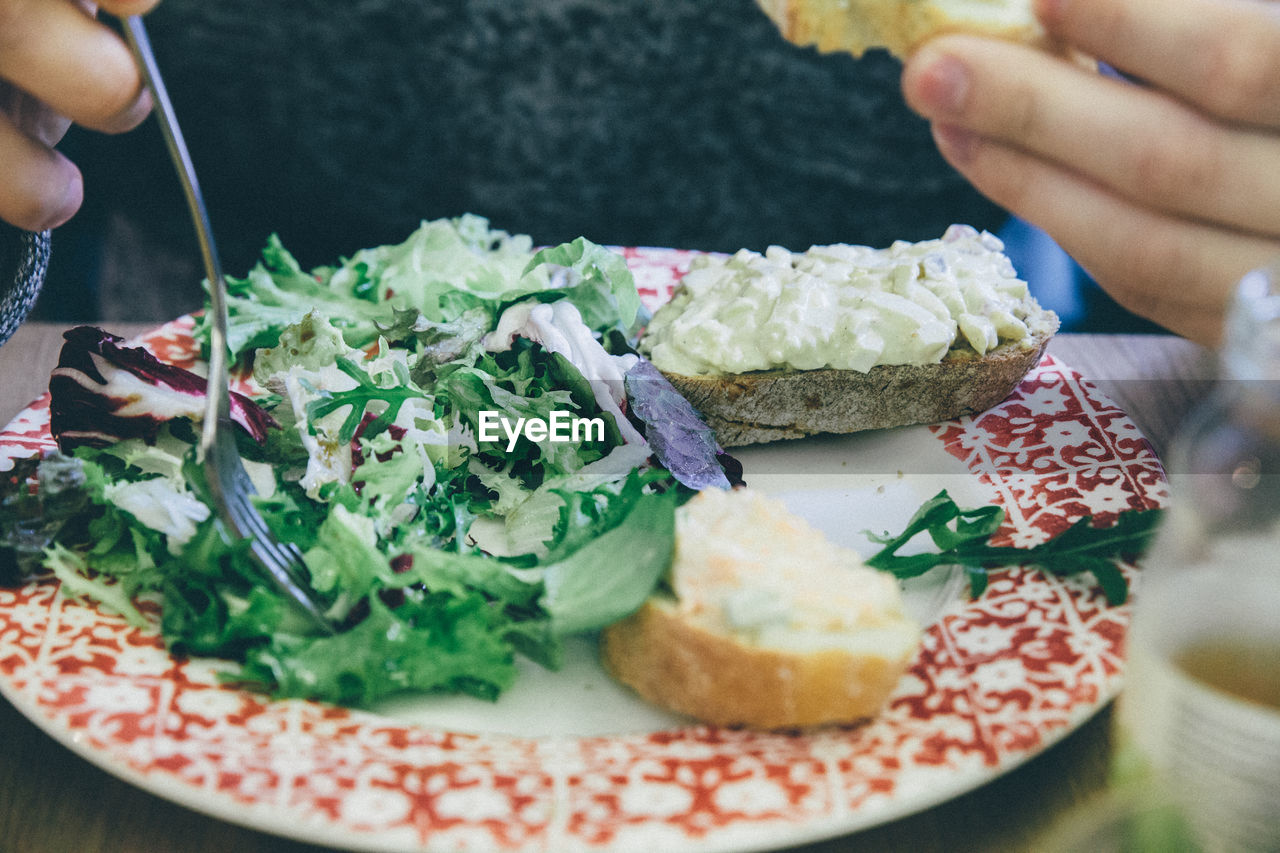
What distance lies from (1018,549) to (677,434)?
65cm

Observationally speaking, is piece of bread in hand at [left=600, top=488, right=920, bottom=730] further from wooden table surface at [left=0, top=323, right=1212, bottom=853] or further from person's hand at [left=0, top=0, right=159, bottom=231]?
person's hand at [left=0, top=0, right=159, bottom=231]

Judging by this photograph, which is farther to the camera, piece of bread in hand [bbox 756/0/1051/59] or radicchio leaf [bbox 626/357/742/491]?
radicchio leaf [bbox 626/357/742/491]

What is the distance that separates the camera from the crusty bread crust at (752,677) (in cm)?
109

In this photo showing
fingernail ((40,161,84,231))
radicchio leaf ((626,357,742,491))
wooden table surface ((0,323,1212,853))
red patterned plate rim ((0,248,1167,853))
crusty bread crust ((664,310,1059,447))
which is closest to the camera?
red patterned plate rim ((0,248,1167,853))

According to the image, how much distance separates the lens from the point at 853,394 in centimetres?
199

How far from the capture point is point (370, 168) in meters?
3.20

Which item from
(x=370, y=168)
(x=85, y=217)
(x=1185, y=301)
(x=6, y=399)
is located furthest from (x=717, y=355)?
(x=85, y=217)

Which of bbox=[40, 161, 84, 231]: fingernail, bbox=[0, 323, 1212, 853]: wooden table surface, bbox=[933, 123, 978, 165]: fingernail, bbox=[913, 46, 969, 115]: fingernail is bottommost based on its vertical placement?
bbox=[0, 323, 1212, 853]: wooden table surface

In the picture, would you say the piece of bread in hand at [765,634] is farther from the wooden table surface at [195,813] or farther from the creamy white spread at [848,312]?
the creamy white spread at [848,312]

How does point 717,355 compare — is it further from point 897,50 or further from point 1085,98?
point 1085,98

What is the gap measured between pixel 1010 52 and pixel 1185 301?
Result: 0.40 meters

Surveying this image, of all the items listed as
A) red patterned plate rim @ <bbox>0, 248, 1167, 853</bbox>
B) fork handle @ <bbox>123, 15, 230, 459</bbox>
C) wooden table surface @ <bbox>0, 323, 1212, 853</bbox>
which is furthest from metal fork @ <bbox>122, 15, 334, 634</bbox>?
wooden table surface @ <bbox>0, 323, 1212, 853</bbox>

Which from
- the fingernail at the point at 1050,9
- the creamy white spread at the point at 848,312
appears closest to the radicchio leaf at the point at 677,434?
the creamy white spread at the point at 848,312

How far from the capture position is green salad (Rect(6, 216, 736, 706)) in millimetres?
1214
